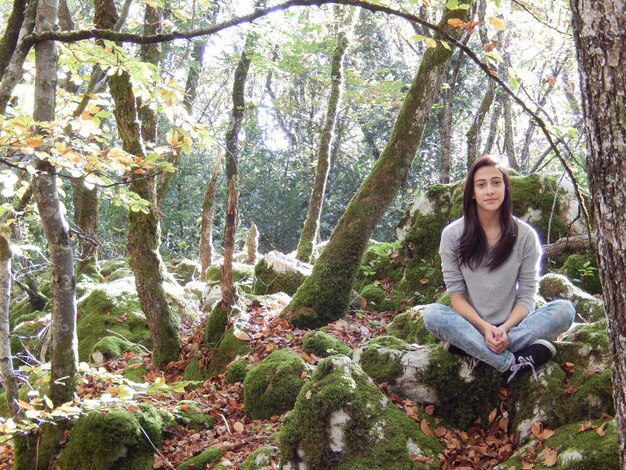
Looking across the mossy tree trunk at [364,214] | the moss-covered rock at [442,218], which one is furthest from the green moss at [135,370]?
the moss-covered rock at [442,218]

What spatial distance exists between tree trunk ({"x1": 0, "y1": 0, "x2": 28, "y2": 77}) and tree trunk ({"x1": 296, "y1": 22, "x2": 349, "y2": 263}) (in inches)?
278

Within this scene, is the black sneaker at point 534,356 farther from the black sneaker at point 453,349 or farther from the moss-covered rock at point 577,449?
the moss-covered rock at point 577,449

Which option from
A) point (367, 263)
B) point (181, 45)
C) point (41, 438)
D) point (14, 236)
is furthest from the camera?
point (181, 45)

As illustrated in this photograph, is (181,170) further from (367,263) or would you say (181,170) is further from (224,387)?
(224,387)

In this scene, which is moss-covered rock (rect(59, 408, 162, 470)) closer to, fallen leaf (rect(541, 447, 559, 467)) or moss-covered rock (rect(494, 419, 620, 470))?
moss-covered rock (rect(494, 419, 620, 470))

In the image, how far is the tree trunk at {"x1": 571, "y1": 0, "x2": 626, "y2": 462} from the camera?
191 centimetres

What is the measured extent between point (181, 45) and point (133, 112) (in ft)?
35.1

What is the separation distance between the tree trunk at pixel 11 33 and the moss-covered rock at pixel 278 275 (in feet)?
17.7

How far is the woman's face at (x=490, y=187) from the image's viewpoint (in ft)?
13.0

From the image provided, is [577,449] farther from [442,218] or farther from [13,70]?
[442,218]

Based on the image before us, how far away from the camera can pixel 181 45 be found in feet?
51.9

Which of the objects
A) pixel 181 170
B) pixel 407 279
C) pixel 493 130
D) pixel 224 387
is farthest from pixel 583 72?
pixel 181 170

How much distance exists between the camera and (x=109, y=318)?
7855mm

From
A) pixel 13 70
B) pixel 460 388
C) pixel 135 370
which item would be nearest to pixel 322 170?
pixel 135 370
